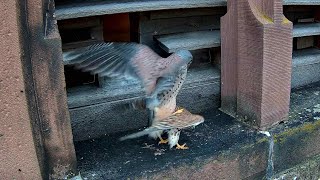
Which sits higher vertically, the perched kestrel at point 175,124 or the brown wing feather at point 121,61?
the brown wing feather at point 121,61

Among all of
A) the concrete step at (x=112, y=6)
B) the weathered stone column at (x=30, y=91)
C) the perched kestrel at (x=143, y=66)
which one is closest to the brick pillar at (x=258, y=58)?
the concrete step at (x=112, y=6)

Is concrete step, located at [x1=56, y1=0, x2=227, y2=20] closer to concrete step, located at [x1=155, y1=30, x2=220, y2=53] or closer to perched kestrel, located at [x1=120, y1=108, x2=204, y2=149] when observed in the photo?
concrete step, located at [x1=155, y1=30, x2=220, y2=53]

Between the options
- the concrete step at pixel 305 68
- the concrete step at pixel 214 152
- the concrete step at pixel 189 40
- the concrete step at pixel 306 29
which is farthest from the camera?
the concrete step at pixel 305 68

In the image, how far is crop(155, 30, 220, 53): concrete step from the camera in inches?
105

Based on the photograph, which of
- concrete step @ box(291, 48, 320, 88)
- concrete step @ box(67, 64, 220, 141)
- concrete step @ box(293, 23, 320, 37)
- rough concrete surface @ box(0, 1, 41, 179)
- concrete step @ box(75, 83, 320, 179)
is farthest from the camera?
concrete step @ box(291, 48, 320, 88)

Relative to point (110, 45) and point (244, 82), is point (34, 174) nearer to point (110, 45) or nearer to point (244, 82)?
point (110, 45)

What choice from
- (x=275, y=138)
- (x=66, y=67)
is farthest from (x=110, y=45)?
(x=275, y=138)

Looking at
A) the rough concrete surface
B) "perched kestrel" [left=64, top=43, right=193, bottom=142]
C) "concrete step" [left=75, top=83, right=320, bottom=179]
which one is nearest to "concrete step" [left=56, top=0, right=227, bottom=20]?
"perched kestrel" [left=64, top=43, right=193, bottom=142]

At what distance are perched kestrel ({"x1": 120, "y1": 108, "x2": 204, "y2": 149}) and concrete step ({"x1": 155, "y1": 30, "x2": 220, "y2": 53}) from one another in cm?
47

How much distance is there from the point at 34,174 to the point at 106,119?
689mm

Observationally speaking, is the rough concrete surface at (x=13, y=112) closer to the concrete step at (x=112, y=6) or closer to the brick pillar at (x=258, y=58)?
the concrete step at (x=112, y=6)

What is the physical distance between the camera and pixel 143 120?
8.85 feet

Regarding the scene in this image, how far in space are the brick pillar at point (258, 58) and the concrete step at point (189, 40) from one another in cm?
10

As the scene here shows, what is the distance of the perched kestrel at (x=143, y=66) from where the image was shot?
89.6 inches
